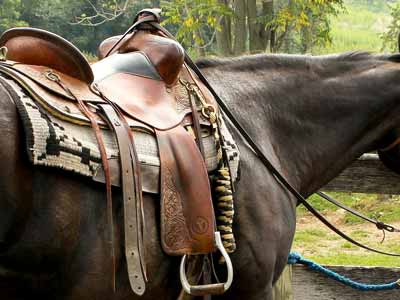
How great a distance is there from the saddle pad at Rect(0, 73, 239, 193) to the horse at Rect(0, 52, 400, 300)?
0.13 ft

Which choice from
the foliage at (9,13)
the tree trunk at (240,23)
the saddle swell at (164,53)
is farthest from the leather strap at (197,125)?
the foliage at (9,13)

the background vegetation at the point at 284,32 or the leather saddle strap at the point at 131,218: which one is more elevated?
the leather saddle strap at the point at 131,218

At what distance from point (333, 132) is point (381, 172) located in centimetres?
96

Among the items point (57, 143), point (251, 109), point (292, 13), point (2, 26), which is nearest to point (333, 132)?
point (251, 109)

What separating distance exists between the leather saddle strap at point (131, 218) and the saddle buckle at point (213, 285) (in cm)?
24

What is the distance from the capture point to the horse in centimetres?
214

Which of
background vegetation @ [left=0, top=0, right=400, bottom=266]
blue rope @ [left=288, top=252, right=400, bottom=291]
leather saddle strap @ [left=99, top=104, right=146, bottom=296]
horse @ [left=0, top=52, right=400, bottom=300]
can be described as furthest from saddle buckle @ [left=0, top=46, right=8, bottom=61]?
blue rope @ [left=288, top=252, right=400, bottom=291]

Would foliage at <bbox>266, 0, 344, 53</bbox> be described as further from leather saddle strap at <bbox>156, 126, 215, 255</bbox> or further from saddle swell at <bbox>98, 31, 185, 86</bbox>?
leather saddle strap at <bbox>156, 126, 215, 255</bbox>

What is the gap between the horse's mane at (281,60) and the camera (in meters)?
3.28

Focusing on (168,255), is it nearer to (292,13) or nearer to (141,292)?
(141,292)

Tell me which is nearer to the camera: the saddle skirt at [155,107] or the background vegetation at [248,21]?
the saddle skirt at [155,107]

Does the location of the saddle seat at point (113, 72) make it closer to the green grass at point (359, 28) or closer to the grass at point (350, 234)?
the grass at point (350, 234)

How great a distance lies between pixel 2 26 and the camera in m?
18.4

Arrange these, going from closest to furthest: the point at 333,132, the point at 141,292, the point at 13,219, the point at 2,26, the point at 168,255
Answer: the point at 13,219 → the point at 141,292 → the point at 168,255 → the point at 333,132 → the point at 2,26
